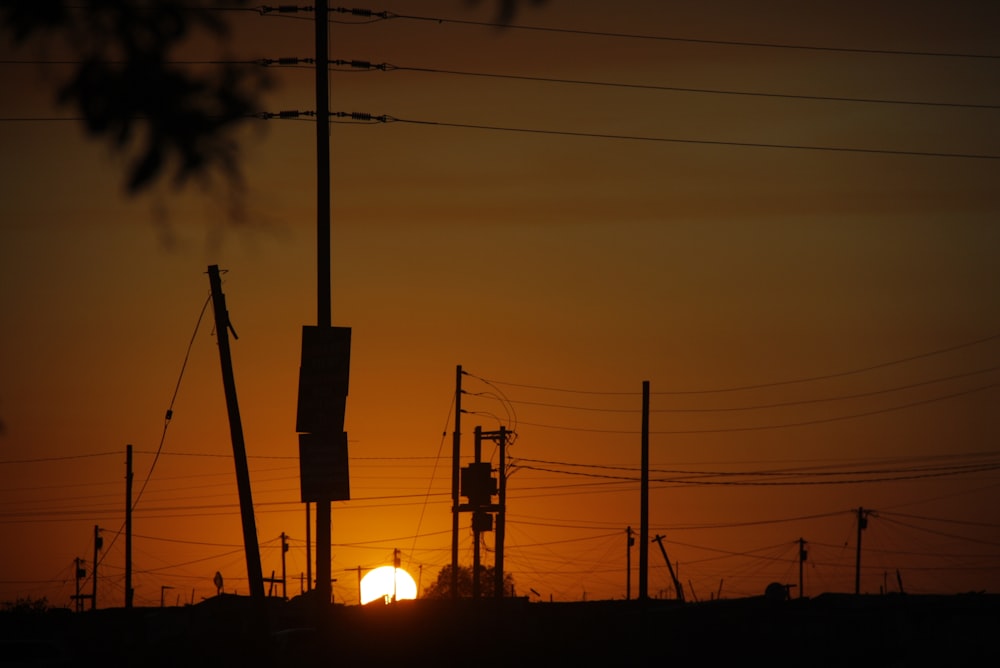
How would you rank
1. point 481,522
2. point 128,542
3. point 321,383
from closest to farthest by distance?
point 321,383 → point 481,522 → point 128,542

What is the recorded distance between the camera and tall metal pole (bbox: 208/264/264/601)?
2648 centimetres

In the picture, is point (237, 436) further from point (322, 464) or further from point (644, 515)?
point (644, 515)

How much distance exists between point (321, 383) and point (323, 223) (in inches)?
119

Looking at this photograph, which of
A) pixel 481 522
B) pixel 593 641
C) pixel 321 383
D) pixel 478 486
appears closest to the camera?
pixel 321 383

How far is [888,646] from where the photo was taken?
122 feet

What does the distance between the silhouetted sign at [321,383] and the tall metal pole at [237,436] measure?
24.7 ft

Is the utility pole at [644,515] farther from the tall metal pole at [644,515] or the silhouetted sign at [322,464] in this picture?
the silhouetted sign at [322,464]

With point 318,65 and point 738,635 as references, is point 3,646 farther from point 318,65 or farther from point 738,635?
point 318,65

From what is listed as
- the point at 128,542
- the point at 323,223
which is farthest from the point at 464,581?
the point at 323,223

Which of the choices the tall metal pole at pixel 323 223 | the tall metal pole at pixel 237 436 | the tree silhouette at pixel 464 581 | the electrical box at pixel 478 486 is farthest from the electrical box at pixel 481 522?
the tree silhouette at pixel 464 581

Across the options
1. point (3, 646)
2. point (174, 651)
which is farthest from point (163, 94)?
point (3, 646)

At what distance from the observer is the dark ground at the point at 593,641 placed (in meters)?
26.4

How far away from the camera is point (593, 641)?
3356 cm

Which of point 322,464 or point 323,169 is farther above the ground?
point 323,169
